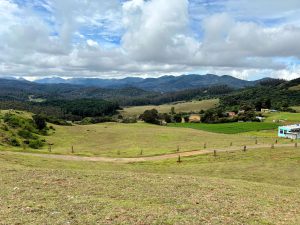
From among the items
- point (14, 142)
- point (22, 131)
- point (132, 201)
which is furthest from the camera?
point (22, 131)

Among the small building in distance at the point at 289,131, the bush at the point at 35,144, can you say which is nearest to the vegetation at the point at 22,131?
the bush at the point at 35,144

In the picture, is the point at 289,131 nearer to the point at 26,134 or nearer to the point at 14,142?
the point at 26,134

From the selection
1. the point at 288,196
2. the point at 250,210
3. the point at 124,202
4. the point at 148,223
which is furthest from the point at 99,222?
the point at 288,196

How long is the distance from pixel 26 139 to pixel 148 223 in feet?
225

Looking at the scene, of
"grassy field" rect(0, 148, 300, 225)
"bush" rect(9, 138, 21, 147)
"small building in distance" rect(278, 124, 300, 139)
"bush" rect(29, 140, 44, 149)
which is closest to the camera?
"grassy field" rect(0, 148, 300, 225)

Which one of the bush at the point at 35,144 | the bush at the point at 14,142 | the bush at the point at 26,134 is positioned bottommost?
the bush at the point at 35,144

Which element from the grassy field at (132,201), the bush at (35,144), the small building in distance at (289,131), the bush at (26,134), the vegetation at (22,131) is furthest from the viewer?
the small building in distance at (289,131)

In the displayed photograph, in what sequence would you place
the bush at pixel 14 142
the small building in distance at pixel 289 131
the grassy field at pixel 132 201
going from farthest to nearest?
the small building in distance at pixel 289 131 → the bush at pixel 14 142 → the grassy field at pixel 132 201

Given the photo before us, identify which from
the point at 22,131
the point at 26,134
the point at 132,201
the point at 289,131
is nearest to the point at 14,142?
the point at 26,134

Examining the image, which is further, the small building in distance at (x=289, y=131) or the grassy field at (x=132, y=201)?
the small building in distance at (x=289, y=131)

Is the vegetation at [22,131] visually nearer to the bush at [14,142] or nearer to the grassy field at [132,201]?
the bush at [14,142]

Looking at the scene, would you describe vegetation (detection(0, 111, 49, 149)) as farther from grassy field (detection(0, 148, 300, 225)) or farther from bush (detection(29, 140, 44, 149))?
grassy field (detection(0, 148, 300, 225))

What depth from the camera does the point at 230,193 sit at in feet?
71.8

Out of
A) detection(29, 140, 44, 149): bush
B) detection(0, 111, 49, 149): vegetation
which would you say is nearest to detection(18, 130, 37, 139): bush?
detection(0, 111, 49, 149): vegetation
